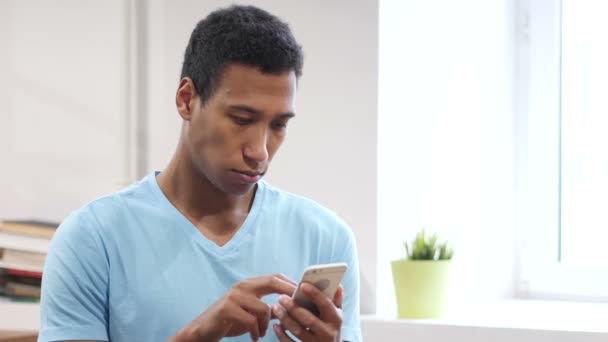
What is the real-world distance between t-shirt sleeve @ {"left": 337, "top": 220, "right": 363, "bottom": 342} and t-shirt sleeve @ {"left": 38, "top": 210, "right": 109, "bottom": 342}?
0.35 metres

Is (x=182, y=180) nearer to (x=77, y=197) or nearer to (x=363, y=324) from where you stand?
(x=363, y=324)

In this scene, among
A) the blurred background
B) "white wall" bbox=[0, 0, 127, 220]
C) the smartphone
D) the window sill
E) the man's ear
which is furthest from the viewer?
"white wall" bbox=[0, 0, 127, 220]

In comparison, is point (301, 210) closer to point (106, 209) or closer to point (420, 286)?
point (106, 209)

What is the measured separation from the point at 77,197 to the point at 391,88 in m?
0.85

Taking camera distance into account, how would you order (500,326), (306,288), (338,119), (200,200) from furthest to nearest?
(338,119) < (500,326) < (200,200) < (306,288)

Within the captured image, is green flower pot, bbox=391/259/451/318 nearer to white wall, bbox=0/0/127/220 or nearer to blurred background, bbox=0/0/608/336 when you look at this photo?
blurred background, bbox=0/0/608/336

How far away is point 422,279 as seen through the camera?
74.6 inches

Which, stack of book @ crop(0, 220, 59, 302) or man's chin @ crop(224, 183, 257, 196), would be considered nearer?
man's chin @ crop(224, 183, 257, 196)

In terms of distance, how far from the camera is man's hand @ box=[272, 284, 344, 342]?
3.64 ft

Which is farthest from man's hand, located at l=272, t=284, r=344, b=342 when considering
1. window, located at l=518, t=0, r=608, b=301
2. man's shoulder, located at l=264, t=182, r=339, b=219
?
window, located at l=518, t=0, r=608, b=301

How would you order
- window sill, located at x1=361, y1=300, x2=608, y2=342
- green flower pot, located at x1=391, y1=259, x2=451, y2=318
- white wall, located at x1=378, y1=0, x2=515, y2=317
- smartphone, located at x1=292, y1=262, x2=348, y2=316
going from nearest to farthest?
1. smartphone, located at x1=292, y1=262, x2=348, y2=316
2. window sill, located at x1=361, y1=300, x2=608, y2=342
3. green flower pot, located at x1=391, y1=259, x2=451, y2=318
4. white wall, located at x1=378, y1=0, x2=515, y2=317

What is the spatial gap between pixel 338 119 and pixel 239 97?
0.76 metres

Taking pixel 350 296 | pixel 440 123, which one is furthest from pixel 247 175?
pixel 440 123

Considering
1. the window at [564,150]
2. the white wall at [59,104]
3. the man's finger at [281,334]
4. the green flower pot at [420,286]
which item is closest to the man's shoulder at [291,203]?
the man's finger at [281,334]
